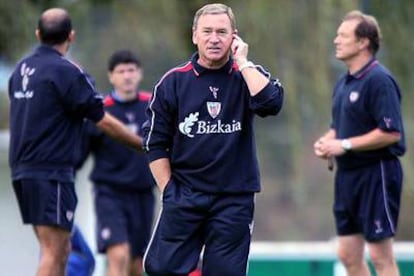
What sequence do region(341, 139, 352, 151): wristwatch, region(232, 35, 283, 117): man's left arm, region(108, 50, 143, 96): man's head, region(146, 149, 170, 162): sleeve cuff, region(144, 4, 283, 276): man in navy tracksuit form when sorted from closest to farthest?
region(232, 35, 283, 117): man's left arm
region(144, 4, 283, 276): man in navy tracksuit
region(146, 149, 170, 162): sleeve cuff
region(341, 139, 352, 151): wristwatch
region(108, 50, 143, 96): man's head

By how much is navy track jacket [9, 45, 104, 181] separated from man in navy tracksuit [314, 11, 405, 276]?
1864 millimetres

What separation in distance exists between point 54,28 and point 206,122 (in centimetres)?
195

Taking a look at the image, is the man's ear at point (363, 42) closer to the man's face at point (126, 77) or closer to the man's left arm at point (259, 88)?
the man's left arm at point (259, 88)

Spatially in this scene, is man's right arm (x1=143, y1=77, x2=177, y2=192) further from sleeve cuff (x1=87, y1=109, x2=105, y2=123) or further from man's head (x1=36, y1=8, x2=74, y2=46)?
A: man's head (x1=36, y1=8, x2=74, y2=46)

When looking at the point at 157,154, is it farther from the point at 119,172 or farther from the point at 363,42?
the point at 119,172

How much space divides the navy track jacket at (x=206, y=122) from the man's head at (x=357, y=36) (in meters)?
1.85

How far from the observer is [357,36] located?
11.8 m

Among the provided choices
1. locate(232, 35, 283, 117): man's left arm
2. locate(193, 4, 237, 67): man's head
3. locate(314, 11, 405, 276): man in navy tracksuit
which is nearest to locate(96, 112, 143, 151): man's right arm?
locate(314, 11, 405, 276): man in navy tracksuit

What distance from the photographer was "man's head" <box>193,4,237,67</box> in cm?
997

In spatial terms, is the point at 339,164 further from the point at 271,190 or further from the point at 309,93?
the point at 271,190

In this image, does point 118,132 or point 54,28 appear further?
point 118,132

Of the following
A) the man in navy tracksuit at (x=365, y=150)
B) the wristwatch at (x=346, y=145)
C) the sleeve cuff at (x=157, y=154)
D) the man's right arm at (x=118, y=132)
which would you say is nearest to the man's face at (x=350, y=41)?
the man in navy tracksuit at (x=365, y=150)

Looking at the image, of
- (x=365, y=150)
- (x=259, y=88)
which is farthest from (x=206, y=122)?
(x=365, y=150)

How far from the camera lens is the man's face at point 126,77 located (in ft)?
43.9
